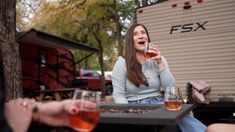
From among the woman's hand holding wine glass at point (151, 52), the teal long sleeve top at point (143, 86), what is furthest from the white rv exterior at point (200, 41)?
the woman's hand holding wine glass at point (151, 52)

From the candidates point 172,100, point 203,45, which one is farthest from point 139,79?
point 203,45

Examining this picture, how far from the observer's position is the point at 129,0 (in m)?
16.5

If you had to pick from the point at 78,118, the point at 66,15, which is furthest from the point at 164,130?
the point at 66,15

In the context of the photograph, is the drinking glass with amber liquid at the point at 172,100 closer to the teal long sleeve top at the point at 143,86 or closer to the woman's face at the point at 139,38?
the teal long sleeve top at the point at 143,86

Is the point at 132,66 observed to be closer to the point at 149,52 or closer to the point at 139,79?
the point at 139,79

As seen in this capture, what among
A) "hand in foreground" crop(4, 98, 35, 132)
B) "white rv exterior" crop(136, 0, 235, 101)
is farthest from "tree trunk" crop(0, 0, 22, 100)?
"hand in foreground" crop(4, 98, 35, 132)

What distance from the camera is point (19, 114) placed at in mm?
1296

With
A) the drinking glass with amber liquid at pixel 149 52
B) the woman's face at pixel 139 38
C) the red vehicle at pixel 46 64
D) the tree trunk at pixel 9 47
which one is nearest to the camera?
the drinking glass with amber liquid at pixel 149 52

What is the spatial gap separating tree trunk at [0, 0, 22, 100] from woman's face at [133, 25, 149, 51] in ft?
6.69

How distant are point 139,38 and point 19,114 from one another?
2489mm

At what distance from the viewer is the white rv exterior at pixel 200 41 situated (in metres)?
6.20

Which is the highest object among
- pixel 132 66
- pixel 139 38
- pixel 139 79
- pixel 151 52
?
pixel 139 38

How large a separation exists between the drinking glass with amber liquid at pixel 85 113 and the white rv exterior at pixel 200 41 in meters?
5.17

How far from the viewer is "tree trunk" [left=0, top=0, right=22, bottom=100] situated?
196 inches
